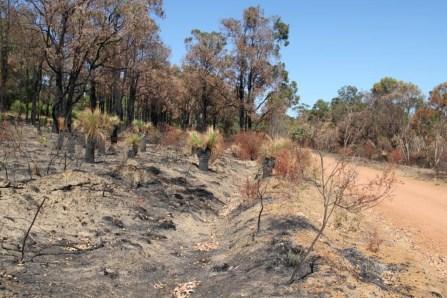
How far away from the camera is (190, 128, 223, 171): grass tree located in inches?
581

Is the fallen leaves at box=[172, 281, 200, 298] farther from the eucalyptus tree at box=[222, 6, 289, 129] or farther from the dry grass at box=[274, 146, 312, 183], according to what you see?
the eucalyptus tree at box=[222, 6, 289, 129]

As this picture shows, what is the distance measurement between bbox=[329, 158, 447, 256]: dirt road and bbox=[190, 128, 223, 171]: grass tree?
524cm

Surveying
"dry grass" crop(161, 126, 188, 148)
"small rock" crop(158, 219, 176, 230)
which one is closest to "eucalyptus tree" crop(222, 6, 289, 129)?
"dry grass" crop(161, 126, 188, 148)

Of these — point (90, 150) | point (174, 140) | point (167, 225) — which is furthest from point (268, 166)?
point (174, 140)

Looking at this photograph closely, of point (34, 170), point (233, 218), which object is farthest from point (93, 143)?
point (233, 218)

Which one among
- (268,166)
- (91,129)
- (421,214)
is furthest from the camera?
(268,166)

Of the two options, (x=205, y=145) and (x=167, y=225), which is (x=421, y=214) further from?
(x=167, y=225)

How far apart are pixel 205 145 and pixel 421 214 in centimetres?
659

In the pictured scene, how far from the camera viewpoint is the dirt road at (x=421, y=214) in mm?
9930

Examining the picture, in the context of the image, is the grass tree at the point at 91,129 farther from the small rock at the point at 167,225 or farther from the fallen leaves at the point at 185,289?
the fallen leaves at the point at 185,289

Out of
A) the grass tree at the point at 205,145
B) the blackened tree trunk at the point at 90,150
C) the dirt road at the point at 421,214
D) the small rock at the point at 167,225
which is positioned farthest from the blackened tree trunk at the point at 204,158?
the small rock at the point at 167,225

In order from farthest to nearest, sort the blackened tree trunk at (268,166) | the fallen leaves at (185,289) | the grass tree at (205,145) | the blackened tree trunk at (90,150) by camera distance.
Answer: the grass tree at (205,145)
the blackened tree trunk at (268,166)
the blackened tree trunk at (90,150)
the fallen leaves at (185,289)

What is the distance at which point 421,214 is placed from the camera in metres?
12.8

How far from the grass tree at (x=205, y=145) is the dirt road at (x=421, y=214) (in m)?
5.24
